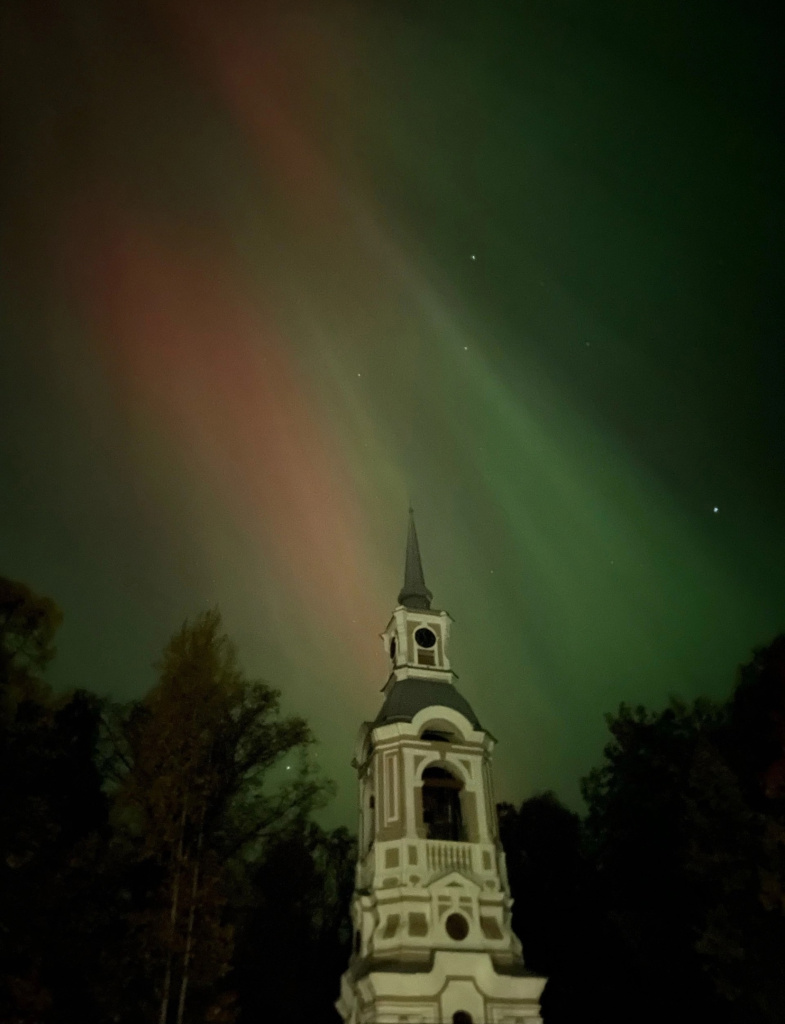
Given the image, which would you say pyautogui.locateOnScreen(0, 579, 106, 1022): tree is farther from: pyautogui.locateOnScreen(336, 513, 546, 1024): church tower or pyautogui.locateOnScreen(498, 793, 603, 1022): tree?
pyautogui.locateOnScreen(498, 793, 603, 1022): tree

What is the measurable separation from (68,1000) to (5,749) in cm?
614

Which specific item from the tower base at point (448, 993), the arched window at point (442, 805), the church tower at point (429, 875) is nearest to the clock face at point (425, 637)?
the church tower at point (429, 875)

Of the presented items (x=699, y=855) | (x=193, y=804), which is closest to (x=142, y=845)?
(x=193, y=804)

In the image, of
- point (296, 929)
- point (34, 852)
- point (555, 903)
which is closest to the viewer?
point (34, 852)

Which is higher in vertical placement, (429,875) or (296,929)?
(296,929)

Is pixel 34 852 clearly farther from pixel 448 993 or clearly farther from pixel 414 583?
pixel 414 583

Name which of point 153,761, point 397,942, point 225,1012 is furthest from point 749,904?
point 153,761

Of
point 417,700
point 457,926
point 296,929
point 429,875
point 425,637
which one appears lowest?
point 457,926

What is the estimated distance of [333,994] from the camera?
96.9ft

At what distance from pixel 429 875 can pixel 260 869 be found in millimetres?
14329

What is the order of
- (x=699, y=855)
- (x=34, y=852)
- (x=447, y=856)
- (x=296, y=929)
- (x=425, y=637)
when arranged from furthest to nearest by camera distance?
(x=296, y=929), (x=425, y=637), (x=699, y=855), (x=447, y=856), (x=34, y=852)

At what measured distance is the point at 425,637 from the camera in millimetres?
25578

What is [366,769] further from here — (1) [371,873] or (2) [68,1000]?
(2) [68,1000]

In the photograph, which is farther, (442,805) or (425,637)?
(425,637)
